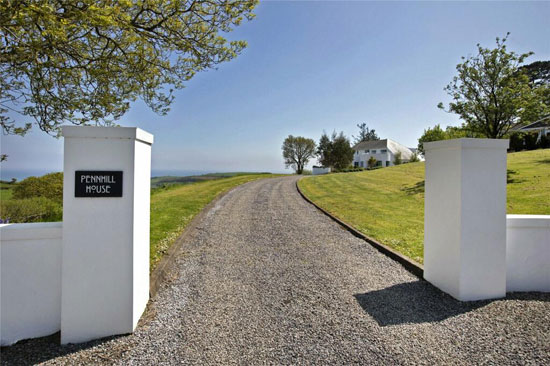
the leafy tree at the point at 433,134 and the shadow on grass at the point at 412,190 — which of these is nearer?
the shadow on grass at the point at 412,190

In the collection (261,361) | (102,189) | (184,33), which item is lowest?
(261,361)

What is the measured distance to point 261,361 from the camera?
2.70 meters

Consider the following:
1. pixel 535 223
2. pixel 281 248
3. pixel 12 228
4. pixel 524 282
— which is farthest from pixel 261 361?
pixel 535 223

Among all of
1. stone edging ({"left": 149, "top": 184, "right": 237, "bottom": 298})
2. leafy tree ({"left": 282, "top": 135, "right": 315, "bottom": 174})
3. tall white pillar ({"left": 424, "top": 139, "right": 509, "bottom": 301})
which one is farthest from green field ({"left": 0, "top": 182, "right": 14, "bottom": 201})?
leafy tree ({"left": 282, "top": 135, "right": 315, "bottom": 174})

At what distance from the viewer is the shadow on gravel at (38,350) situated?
2.82 meters

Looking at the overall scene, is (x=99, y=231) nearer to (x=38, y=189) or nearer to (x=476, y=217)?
(x=476, y=217)

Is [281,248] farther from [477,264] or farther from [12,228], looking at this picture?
[12,228]

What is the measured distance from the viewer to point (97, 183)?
309cm

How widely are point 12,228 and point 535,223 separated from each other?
7.21 m

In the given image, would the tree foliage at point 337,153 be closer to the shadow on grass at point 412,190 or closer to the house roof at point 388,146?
the house roof at point 388,146

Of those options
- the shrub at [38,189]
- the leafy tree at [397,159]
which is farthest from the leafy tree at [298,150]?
the shrub at [38,189]

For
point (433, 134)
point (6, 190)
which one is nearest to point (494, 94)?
point (6, 190)

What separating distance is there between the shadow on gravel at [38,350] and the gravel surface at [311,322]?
0.01 meters

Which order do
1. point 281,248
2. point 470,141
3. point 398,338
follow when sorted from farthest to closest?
point 281,248
point 470,141
point 398,338
